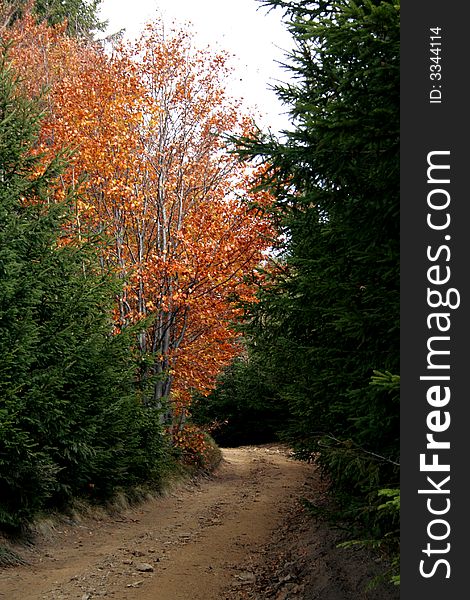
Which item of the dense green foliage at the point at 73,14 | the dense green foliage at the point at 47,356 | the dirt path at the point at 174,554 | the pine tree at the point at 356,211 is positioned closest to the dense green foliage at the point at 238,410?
the dirt path at the point at 174,554

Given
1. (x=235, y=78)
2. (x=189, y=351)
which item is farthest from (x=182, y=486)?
(x=235, y=78)

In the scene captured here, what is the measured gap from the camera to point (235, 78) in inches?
544


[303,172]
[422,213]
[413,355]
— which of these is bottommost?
[413,355]

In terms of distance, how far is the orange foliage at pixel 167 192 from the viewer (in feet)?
41.9

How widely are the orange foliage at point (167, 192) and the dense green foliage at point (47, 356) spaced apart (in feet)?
9.08

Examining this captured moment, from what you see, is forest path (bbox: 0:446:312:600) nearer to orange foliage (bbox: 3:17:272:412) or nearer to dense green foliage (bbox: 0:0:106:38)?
orange foliage (bbox: 3:17:272:412)

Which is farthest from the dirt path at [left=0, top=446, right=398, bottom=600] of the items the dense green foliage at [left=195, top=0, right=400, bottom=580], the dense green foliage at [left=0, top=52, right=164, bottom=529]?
the dense green foliage at [left=195, top=0, right=400, bottom=580]

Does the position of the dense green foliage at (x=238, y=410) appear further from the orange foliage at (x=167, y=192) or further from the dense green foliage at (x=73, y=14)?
the dense green foliage at (x=73, y=14)

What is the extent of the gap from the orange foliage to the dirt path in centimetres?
317

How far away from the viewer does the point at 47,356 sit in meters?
8.39

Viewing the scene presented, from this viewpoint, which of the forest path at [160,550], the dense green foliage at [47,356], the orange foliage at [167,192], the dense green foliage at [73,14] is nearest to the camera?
the forest path at [160,550]

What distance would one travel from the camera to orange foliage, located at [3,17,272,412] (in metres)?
12.8

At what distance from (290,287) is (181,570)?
4.09 metres

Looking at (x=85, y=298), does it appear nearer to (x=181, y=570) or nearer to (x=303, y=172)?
(x=181, y=570)
